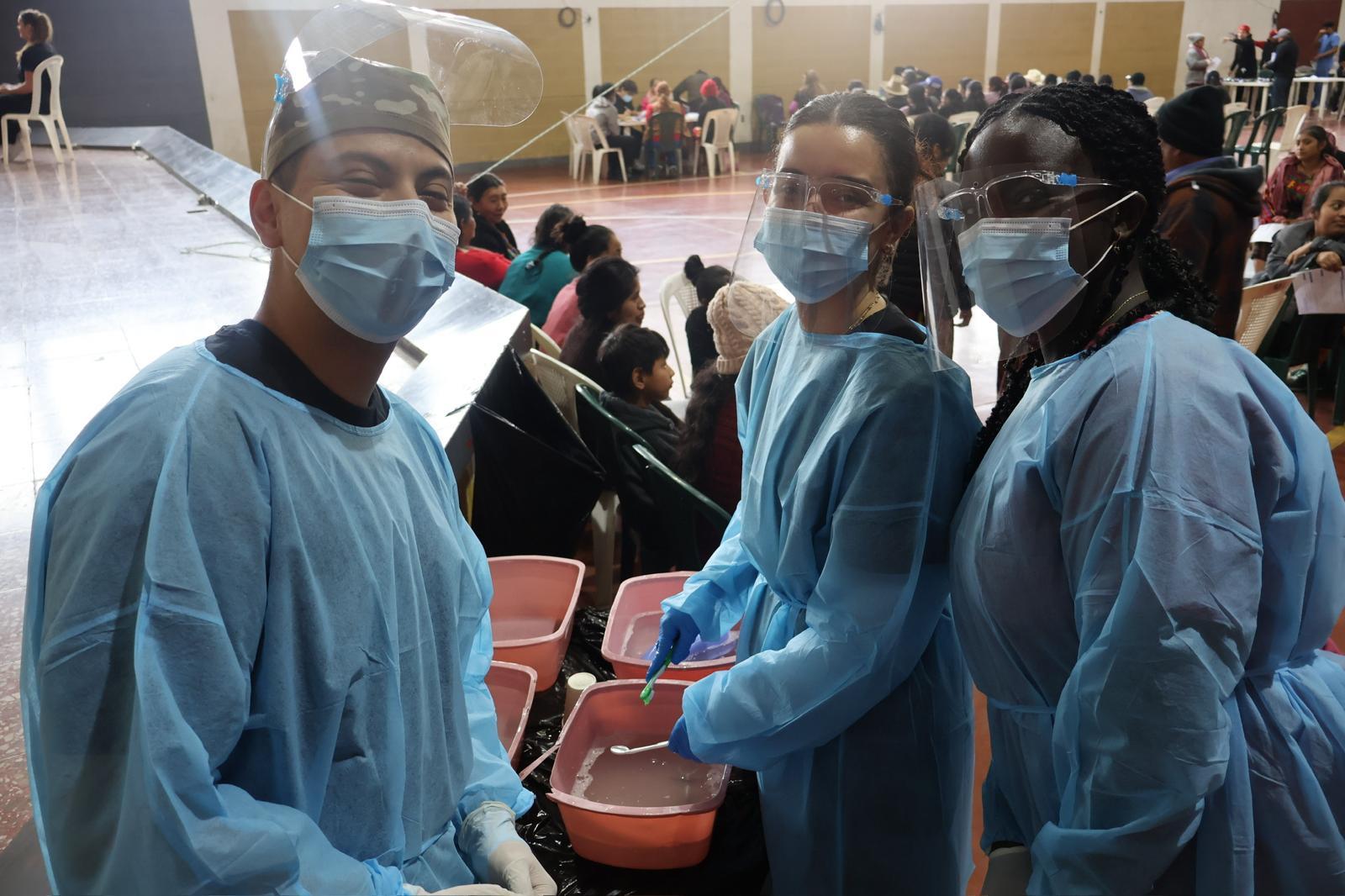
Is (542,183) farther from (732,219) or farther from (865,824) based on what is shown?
(865,824)

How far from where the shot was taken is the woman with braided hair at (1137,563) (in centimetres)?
100

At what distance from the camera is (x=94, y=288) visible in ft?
21.1

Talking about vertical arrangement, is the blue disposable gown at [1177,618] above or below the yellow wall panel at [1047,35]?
below

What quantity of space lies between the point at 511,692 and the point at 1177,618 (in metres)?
1.35

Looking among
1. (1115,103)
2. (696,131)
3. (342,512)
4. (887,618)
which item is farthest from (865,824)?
(696,131)

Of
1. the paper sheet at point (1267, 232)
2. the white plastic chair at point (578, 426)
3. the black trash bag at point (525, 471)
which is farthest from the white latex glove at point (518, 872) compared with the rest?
the paper sheet at point (1267, 232)

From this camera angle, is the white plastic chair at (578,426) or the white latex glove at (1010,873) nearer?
the white latex glove at (1010,873)

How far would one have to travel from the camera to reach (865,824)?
154 centimetres

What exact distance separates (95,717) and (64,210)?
410 inches

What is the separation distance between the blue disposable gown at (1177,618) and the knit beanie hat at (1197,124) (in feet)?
10.5

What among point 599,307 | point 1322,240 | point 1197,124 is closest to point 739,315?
point 599,307

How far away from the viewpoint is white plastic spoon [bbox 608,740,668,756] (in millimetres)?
1787

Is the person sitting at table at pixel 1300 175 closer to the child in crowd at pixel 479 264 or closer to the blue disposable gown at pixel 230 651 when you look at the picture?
the child in crowd at pixel 479 264

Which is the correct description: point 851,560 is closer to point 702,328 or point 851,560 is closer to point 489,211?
point 702,328
